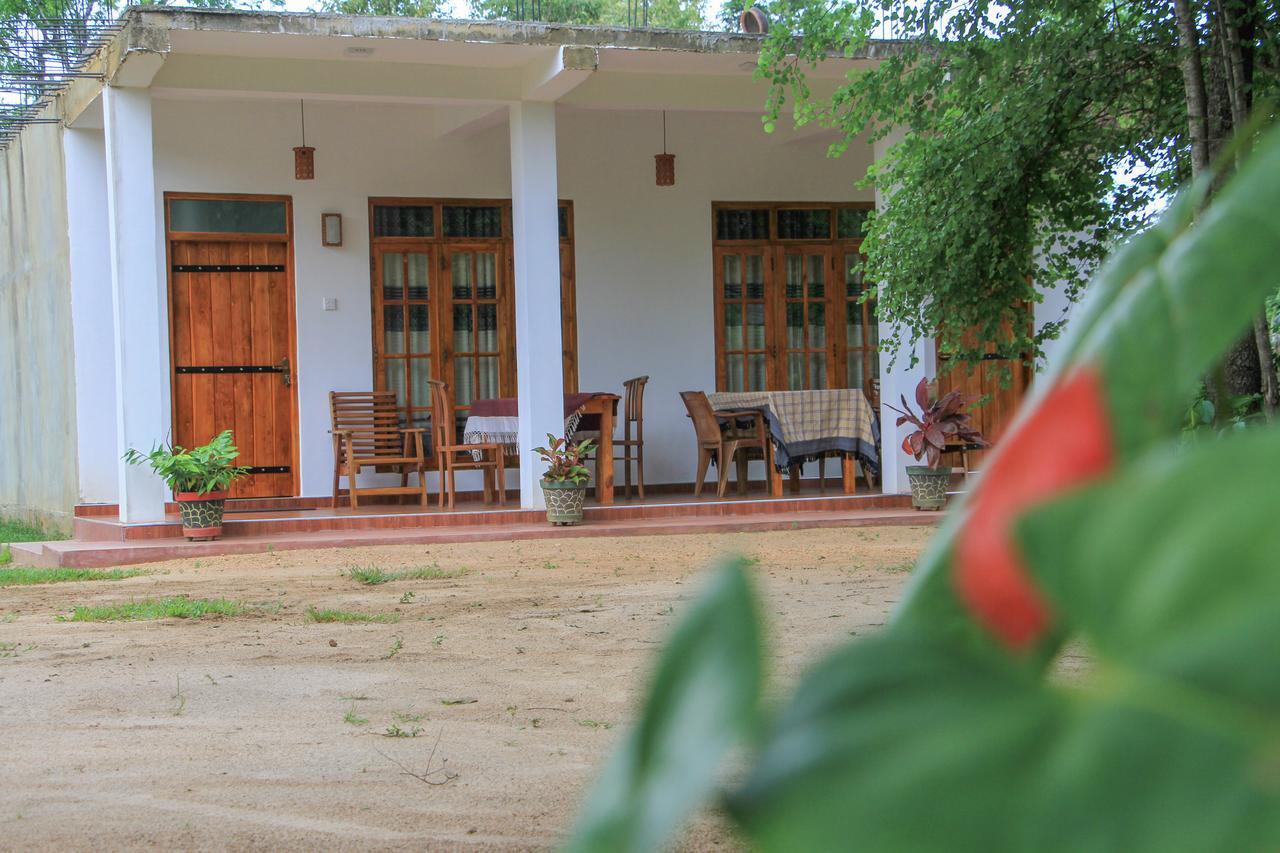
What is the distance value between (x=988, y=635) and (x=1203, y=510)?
41 mm

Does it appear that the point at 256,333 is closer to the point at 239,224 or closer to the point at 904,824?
the point at 239,224

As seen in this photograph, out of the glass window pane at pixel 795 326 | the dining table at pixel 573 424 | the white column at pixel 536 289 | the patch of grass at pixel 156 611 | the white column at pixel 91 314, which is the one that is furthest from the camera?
the glass window pane at pixel 795 326

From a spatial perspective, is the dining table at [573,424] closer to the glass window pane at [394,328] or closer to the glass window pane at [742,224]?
the glass window pane at [394,328]

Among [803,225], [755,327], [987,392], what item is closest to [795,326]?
[755,327]

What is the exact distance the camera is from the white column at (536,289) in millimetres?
8586

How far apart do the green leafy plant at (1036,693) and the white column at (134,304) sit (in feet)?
26.8

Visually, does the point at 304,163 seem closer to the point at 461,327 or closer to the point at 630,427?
the point at 461,327

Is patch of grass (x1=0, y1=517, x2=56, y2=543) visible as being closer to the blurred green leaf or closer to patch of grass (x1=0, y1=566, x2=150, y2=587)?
patch of grass (x1=0, y1=566, x2=150, y2=587)

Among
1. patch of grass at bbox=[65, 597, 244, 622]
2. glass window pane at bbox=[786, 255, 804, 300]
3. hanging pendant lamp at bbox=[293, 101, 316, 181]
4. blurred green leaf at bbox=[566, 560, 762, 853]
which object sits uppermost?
hanging pendant lamp at bbox=[293, 101, 316, 181]

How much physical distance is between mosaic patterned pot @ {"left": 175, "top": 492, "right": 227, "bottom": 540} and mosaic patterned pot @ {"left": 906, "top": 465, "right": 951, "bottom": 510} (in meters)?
4.43

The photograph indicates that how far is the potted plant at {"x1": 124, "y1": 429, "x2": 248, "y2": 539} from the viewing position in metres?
7.64

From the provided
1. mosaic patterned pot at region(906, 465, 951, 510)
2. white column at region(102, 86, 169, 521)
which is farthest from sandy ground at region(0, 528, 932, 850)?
mosaic patterned pot at region(906, 465, 951, 510)

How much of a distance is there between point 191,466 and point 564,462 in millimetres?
2184

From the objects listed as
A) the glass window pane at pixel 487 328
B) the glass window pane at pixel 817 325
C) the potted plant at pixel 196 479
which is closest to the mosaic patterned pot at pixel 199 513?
the potted plant at pixel 196 479
